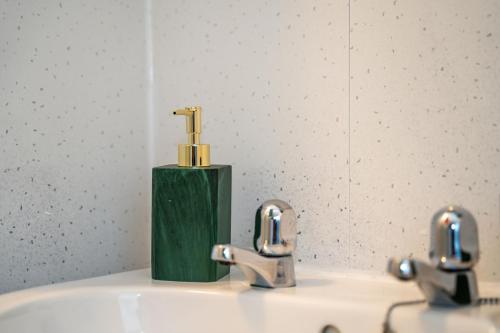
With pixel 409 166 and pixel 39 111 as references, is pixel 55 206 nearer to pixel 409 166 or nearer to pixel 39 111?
pixel 39 111

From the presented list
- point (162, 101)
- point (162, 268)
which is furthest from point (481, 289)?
point (162, 101)

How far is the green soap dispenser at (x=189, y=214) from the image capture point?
36.7 inches

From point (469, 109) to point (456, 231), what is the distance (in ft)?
0.66

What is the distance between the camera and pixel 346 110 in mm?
965

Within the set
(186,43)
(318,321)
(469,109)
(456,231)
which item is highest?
(186,43)

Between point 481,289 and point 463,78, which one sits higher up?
point 463,78

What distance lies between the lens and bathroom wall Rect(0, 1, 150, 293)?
3.11 feet

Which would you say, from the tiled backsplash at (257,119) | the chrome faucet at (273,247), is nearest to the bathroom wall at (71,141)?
the tiled backsplash at (257,119)

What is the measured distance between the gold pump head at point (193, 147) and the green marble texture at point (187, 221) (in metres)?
0.02

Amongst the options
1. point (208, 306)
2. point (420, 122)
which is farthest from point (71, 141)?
point (420, 122)

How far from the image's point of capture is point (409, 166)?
92 cm

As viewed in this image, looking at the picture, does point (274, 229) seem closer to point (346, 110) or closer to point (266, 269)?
point (266, 269)

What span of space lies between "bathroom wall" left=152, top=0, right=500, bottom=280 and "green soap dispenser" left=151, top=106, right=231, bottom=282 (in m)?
0.11

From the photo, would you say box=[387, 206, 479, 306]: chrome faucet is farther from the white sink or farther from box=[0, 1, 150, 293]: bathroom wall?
box=[0, 1, 150, 293]: bathroom wall
